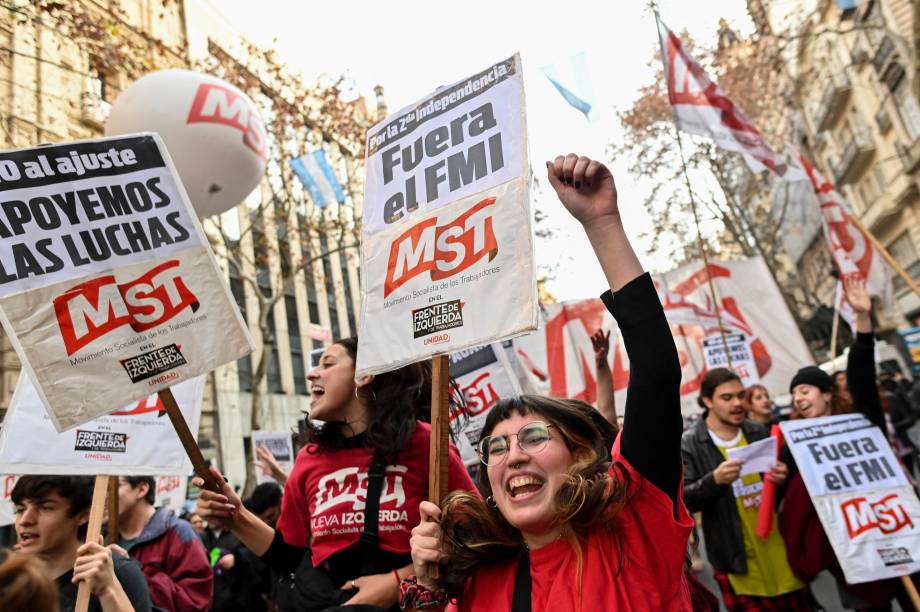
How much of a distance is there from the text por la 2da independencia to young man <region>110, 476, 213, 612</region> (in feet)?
5.72

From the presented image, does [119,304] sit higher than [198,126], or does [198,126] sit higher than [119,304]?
[198,126]

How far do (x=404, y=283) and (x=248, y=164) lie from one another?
4.18 meters

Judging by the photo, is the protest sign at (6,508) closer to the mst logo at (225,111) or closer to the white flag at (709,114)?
the mst logo at (225,111)

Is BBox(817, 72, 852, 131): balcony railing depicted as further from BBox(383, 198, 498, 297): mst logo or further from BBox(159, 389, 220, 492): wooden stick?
BBox(159, 389, 220, 492): wooden stick

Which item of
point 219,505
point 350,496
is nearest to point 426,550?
point 350,496

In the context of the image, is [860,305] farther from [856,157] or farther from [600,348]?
[856,157]

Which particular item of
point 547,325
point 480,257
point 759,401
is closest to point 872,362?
point 759,401

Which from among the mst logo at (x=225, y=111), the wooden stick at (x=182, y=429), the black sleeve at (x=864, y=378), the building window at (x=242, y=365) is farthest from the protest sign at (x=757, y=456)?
the building window at (x=242, y=365)

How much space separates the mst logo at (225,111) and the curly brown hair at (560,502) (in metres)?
4.54

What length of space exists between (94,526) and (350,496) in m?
0.92

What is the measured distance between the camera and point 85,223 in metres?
2.58

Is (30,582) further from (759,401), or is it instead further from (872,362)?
(759,401)

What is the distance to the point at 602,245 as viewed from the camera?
171 centimetres

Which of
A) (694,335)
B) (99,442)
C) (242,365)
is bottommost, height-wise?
(99,442)
